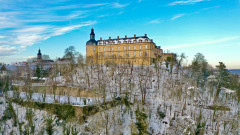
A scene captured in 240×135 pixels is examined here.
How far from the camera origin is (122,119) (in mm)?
17047

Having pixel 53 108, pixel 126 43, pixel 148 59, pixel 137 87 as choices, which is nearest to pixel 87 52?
pixel 126 43

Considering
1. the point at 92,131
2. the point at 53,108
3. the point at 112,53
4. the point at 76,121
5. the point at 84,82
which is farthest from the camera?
the point at 112,53

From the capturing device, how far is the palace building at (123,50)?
40.5 m

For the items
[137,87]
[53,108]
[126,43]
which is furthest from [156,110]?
[126,43]

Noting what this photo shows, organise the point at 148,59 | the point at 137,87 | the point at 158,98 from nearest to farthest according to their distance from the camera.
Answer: the point at 158,98, the point at 137,87, the point at 148,59

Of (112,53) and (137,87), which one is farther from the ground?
(112,53)

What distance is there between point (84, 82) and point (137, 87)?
9.98 metres

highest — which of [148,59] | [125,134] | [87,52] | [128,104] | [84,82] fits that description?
[87,52]

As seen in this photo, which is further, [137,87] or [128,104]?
[137,87]

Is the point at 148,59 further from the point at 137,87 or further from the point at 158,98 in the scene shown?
the point at 158,98

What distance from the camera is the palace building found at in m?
40.5

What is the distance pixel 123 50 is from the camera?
4322 centimetres

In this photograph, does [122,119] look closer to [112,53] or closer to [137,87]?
[137,87]

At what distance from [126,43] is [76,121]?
30.2 meters
